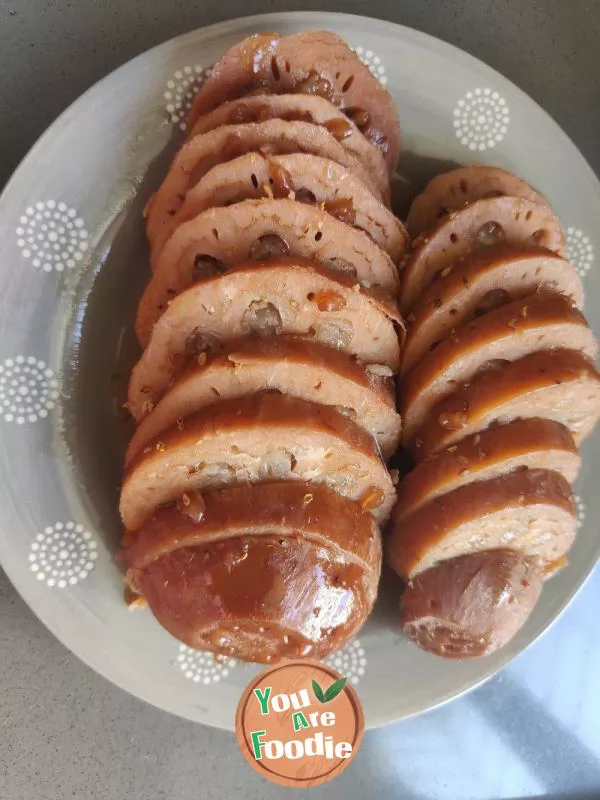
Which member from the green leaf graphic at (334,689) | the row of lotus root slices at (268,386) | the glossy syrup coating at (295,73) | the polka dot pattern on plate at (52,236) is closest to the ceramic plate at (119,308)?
the polka dot pattern on plate at (52,236)

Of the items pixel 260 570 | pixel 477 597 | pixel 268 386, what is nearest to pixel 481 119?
pixel 268 386

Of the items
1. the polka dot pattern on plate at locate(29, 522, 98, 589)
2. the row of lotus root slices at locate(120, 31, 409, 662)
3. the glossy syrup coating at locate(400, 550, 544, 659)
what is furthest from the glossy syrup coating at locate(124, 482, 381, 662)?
the polka dot pattern on plate at locate(29, 522, 98, 589)

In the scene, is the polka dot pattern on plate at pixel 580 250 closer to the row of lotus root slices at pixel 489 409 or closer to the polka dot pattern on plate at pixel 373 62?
the row of lotus root slices at pixel 489 409

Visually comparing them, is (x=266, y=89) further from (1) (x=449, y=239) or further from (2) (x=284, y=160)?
(1) (x=449, y=239)

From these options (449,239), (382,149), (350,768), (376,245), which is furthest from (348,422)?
(350,768)

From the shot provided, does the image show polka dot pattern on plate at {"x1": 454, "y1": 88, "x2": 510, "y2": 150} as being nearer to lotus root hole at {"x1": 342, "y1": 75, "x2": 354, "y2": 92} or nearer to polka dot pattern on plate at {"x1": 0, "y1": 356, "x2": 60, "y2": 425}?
lotus root hole at {"x1": 342, "y1": 75, "x2": 354, "y2": 92}

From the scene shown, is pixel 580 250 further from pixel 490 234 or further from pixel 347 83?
pixel 347 83
